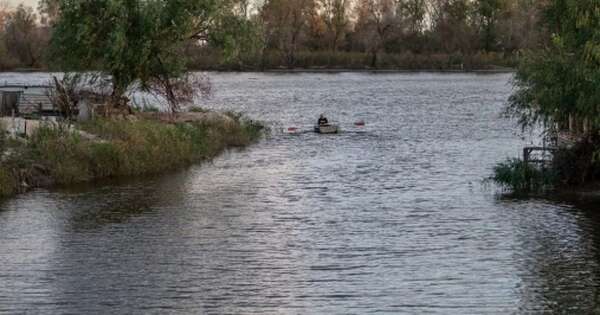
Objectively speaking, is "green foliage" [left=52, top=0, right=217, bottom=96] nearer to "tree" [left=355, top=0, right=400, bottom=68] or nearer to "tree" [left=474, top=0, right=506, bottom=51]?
"tree" [left=355, top=0, right=400, bottom=68]

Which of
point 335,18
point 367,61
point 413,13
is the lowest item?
point 367,61

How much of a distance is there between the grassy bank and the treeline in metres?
97.8

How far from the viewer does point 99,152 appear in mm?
41875

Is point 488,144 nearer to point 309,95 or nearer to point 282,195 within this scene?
point 282,195

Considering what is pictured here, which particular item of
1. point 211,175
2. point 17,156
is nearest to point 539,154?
point 211,175

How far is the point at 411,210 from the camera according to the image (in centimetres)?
3512

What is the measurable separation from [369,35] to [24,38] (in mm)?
51895

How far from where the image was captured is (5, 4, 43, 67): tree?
485 feet

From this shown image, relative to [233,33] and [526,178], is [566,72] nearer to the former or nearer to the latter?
[526,178]

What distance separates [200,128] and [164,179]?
9.57 m

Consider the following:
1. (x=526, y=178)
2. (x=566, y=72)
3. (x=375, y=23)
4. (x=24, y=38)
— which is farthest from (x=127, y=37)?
(x=375, y=23)

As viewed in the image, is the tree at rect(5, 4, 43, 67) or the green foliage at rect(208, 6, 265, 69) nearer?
the green foliage at rect(208, 6, 265, 69)

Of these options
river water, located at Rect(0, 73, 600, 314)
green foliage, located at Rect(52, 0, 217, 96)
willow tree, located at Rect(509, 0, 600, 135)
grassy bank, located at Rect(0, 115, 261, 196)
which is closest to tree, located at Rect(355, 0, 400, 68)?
green foliage, located at Rect(52, 0, 217, 96)

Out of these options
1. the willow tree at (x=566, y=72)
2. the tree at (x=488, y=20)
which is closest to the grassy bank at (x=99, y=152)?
the willow tree at (x=566, y=72)
